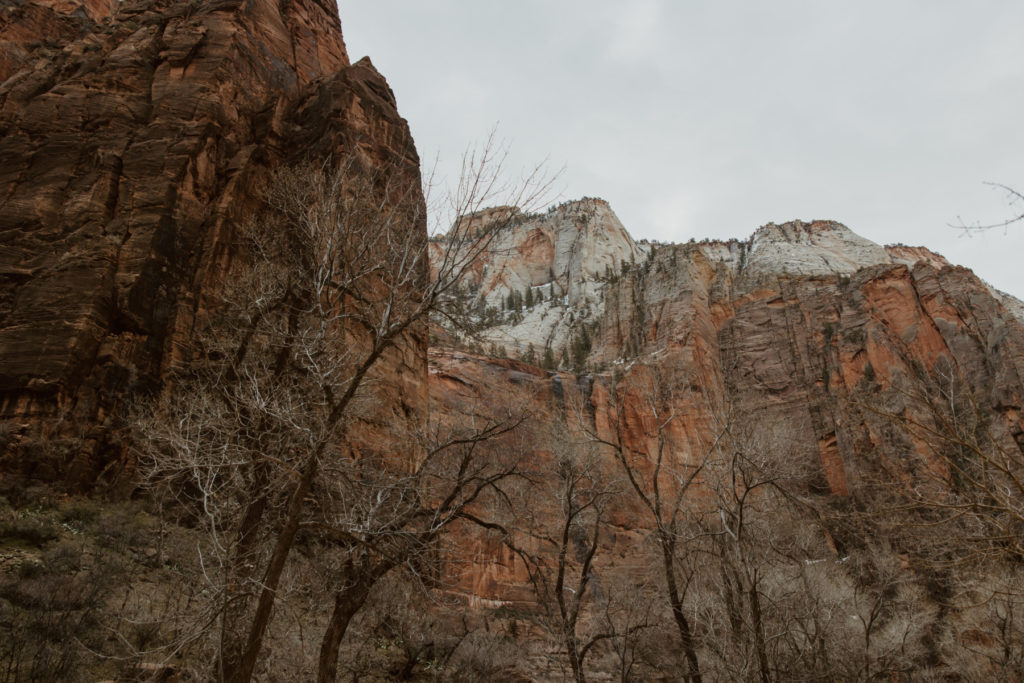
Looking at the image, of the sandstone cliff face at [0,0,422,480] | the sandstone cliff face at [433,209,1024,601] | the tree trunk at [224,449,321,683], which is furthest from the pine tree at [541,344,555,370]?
the tree trunk at [224,449,321,683]

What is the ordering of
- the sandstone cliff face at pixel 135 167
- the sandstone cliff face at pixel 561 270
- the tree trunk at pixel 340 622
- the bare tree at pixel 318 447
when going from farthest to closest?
the sandstone cliff face at pixel 561 270 < the sandstone cliff face at pixel 135 167 < the tree trunk at pixel 340 622 < the bare tree at pixel 318 447

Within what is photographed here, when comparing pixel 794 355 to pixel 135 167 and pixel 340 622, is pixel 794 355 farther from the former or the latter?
pixel 340 622

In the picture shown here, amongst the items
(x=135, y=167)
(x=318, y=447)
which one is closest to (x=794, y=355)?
(x=135, y=167)

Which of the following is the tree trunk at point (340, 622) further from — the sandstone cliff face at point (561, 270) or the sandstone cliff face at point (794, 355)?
the sandstone cliff face at point (561, 270)

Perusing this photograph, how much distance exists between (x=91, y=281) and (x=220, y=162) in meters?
6.46

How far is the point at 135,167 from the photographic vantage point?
20906mm

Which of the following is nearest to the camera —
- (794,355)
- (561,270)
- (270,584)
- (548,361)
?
(270,584)

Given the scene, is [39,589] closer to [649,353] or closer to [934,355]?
[649,353]

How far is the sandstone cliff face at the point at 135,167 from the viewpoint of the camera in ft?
57.0

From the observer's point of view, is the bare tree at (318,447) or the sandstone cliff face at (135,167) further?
the sandstone cliff face at (135,167)

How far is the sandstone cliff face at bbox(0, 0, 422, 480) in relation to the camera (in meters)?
17.4

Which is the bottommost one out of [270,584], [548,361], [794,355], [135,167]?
[270,584]

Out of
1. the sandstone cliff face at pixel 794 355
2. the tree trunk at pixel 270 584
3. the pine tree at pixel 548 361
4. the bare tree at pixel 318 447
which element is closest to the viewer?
the tree trunk at pixel 270 584

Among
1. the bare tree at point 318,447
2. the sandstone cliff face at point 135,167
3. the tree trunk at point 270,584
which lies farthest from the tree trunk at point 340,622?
the sandstone cliff face at point 135,167
